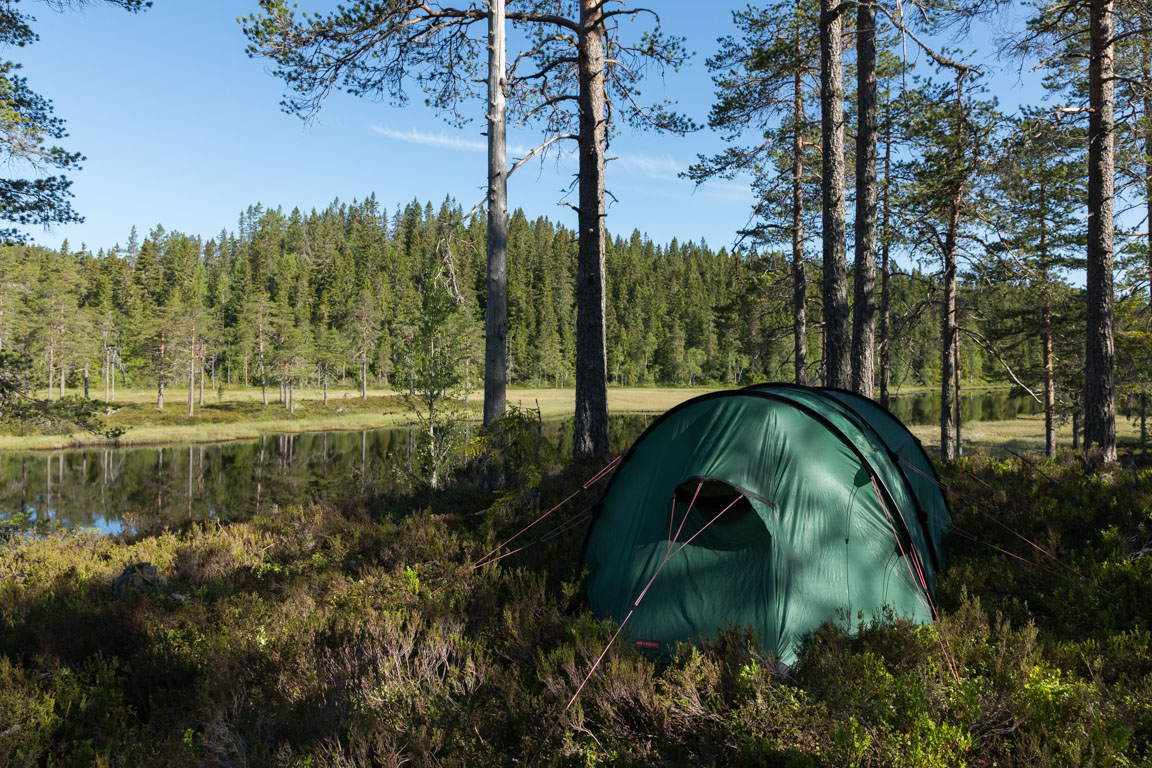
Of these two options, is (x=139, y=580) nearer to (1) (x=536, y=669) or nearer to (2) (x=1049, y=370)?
(1) (x=536, y=669)

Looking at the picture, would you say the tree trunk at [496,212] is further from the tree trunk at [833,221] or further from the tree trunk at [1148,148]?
the tree trunk at [1148,148]

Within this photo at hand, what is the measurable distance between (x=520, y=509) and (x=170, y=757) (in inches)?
170

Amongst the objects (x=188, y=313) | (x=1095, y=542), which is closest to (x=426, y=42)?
(x=1095, y=542)

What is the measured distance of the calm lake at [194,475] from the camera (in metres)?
20.3

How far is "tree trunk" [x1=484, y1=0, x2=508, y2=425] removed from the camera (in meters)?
8.45

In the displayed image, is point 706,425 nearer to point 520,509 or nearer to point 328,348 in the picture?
point 520,509

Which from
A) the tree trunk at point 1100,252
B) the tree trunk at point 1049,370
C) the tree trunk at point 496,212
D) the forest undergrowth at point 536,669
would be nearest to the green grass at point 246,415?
the tree trunk at point 1049,370

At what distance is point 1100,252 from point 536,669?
34.4 ft

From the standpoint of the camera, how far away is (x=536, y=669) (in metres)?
3.93

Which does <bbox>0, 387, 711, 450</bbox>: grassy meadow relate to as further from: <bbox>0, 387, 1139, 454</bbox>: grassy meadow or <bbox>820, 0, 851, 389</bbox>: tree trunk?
<bbox>820, 0, 851, 389</bbox>: tree trunk

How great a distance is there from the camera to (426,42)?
29.8ft

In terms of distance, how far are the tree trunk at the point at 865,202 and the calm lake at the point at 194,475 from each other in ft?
21.6

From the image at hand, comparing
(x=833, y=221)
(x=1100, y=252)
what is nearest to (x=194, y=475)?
(x=833, y=221)

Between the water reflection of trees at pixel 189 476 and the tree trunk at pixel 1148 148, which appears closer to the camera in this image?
the tree trunk at pixel 1148 148
